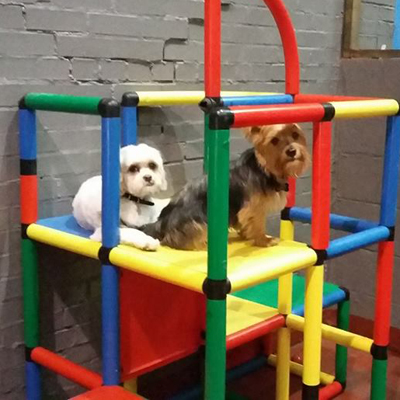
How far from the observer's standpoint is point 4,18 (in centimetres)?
169

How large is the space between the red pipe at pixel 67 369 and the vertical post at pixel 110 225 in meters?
0.06

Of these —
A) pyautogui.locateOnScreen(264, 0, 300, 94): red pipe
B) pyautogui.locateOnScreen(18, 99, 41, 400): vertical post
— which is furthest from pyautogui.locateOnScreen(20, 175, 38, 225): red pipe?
pyautogui.locateOnScreen(264, 0, 300, 94): red pipe

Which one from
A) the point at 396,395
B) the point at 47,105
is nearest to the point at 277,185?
the point at 47,105

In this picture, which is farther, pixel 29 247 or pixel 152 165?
pixel 29 247

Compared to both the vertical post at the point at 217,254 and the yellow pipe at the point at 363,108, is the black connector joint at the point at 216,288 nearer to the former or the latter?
the vertical post at the point at 217,254

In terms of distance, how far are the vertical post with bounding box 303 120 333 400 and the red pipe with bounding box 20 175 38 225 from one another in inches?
29.1

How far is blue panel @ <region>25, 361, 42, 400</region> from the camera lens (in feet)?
5.99

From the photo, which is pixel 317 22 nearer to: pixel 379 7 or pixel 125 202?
pixel 379 7

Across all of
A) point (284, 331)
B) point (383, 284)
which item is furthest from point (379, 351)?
point (284, 331)

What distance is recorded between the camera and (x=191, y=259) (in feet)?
4.92

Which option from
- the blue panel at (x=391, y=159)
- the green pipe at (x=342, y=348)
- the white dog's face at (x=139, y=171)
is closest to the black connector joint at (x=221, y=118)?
the white dog's face at (x=139, y=171)

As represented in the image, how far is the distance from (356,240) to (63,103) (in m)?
0.81

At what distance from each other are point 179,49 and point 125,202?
68cm

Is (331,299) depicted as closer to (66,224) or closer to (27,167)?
(66,224)
